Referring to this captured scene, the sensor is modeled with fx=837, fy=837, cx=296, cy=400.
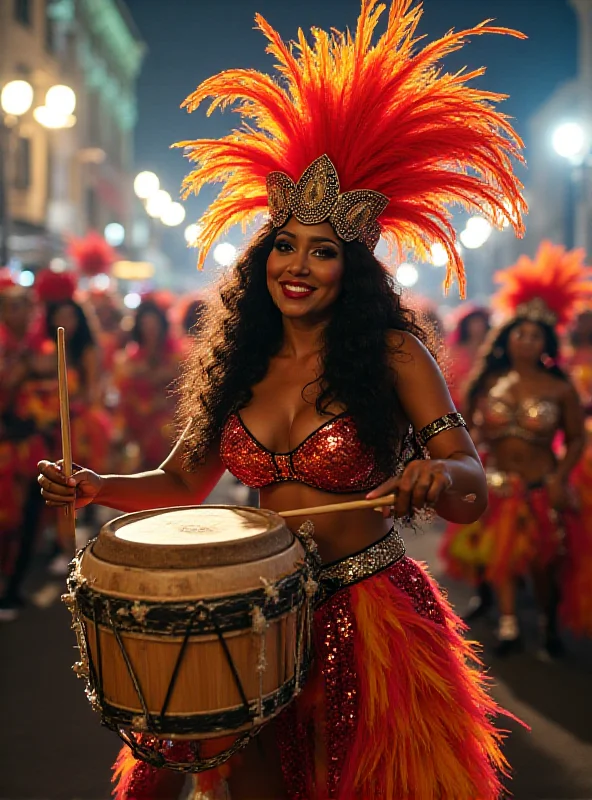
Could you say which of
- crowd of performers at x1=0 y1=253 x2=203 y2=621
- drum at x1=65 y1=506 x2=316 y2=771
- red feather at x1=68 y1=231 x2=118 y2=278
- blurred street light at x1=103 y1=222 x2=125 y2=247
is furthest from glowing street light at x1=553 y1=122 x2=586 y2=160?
blurred street light at x1=103 y1=222 x2=125 y2=247

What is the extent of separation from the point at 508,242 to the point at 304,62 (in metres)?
56.7

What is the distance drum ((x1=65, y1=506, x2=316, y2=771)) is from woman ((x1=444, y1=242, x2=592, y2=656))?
358 centimetres

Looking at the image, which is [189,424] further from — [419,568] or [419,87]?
[419,87]

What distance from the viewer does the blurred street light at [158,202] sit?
16.4 m

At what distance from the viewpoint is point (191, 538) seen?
207 centimetres

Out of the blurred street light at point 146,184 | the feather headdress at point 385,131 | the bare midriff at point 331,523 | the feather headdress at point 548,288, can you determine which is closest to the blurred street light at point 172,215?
the blurred street light at point 146,184

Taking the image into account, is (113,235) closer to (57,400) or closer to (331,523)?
(57,400)

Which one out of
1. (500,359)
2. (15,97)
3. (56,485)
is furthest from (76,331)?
(56,485)

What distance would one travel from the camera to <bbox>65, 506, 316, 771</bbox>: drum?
1.91 metres

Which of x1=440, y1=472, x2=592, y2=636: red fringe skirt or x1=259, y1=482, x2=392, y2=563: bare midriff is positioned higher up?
x1=259, y1=482, x2=392, y2=563: bare midriff

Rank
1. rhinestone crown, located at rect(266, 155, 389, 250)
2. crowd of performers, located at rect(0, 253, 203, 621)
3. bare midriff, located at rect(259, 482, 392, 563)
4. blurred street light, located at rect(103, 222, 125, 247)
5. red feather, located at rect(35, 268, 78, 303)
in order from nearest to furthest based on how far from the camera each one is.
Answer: bare midriff, located at rect(259, 482, 392, 563)
rhinestone crown, located at rect(266, 155, 389, 250)
crowd of performers, located at rect(0, 253, 203, 621)
red feather, located at rect(35, 268, 78, 303)
blurred street light, located at rect(103, 222, 125, 247)

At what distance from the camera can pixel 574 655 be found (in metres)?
5.27

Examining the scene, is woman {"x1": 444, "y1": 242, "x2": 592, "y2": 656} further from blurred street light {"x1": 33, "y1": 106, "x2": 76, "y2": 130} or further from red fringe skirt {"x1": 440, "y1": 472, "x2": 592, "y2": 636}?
blurred street light {"x1": 33, "y1": 106, "x2": 76, "y2": 130}

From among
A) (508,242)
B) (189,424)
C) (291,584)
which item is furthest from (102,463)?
(508,242)
